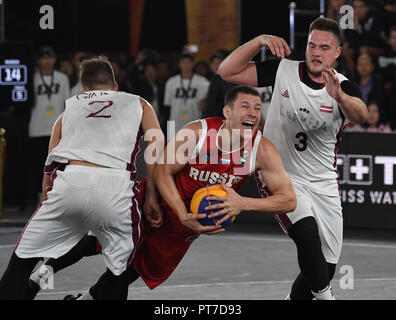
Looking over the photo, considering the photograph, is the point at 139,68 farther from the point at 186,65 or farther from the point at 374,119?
the point at 374,119

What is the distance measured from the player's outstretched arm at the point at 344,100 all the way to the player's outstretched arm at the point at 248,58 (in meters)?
0.38

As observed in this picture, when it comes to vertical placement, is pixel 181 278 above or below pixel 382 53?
below

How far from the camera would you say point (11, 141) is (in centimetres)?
1352

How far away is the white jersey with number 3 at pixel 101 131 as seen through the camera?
6.26 metres

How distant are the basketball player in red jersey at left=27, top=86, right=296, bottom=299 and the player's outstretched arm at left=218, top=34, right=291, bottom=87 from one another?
12.0 inches

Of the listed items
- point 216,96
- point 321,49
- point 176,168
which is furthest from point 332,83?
point 216,96

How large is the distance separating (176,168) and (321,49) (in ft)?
4.57

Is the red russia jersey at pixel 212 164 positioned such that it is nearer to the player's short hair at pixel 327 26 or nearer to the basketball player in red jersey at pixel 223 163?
the basketball player in red jersey at pixel 223 163

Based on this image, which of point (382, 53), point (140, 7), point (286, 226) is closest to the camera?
point (286, 226)

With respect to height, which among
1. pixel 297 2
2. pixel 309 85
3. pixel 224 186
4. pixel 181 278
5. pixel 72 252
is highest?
pixel 297 2

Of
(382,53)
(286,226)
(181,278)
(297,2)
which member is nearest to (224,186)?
(286,226)

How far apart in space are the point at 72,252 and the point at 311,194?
1830 millimetres

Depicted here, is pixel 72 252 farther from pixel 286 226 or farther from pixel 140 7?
pixel 140 7

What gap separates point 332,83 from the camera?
21.4ft
